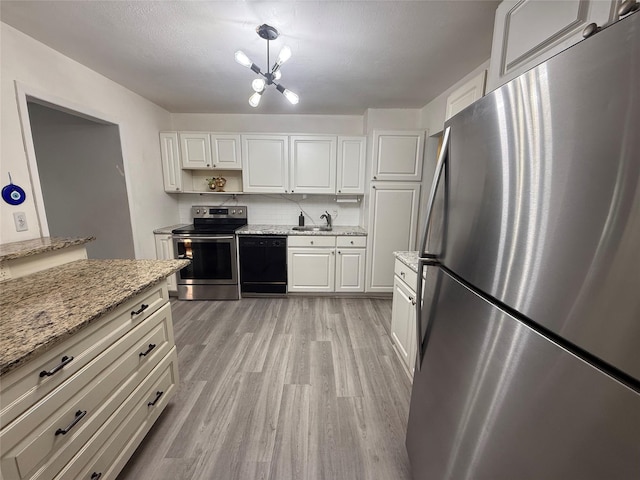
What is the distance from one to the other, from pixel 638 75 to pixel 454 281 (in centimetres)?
61

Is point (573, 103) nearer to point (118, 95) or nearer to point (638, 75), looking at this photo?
point (638, 75)

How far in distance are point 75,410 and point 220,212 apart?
113 inches

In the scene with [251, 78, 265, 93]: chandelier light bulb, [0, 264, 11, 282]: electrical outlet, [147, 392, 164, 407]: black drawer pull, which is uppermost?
[251, 78, 265, 93]: chandelier light bulb

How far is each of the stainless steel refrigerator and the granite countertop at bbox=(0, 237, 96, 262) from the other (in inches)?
82.2

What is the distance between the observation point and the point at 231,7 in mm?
1395

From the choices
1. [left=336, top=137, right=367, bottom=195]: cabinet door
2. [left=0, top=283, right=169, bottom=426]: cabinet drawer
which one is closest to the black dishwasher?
[left=336, top=137, right=367, bottom=195]: cabinet door

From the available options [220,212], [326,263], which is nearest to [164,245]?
[220,212]

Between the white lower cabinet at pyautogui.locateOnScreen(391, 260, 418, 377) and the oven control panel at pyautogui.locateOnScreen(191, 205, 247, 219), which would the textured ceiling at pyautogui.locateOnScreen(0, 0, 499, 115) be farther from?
the white lower cabinet at pyautogui.locateOnScreen(391, 260, 418, 377)

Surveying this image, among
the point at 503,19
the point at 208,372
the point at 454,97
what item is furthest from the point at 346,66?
the point at 208,372

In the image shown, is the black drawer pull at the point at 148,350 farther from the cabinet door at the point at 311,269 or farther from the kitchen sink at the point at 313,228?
the kitchen sink at the point at 313,228

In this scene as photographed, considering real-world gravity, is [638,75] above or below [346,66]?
below

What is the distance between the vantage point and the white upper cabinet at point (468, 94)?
146cm

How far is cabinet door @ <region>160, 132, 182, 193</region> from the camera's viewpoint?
10.3ft

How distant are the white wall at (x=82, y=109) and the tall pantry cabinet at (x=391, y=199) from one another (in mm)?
2645
